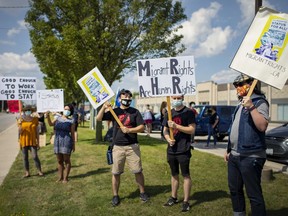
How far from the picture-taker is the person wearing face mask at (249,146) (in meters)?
3.85

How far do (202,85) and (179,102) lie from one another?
56284mm

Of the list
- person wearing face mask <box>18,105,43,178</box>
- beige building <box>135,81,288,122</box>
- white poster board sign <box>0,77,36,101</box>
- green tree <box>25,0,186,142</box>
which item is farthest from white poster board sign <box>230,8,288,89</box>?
beige building <box>135,81,288,122</box>

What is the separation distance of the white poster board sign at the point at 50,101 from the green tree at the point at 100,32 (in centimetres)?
556

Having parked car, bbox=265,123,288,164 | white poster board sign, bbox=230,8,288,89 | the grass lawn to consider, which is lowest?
the grass lawn

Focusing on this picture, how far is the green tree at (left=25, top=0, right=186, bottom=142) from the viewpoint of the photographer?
1388cm

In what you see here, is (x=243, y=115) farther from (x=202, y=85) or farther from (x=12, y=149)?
(x=202, y=85)

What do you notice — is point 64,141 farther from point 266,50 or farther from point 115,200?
point 266,50

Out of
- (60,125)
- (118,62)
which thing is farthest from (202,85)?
(60,125)

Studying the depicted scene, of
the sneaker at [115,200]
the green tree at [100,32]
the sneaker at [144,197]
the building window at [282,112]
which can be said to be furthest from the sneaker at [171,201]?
the building window at [282,112]

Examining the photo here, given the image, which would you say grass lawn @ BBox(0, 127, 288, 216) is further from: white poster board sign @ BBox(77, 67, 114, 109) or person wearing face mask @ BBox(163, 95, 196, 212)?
white poster board sign @ BBox(77, 67, 114, 109)

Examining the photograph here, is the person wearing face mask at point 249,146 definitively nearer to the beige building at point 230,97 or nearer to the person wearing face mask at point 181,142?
the person wearing face mask at point 181,142

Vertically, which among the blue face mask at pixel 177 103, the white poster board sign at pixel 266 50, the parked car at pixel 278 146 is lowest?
the parked car at pixel 278 146

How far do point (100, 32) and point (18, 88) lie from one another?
20.9 ft

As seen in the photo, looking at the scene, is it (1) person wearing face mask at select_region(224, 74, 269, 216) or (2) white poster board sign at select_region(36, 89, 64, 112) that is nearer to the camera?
(1) person wearing face mask at select_region(224, 74, 269, 216)
